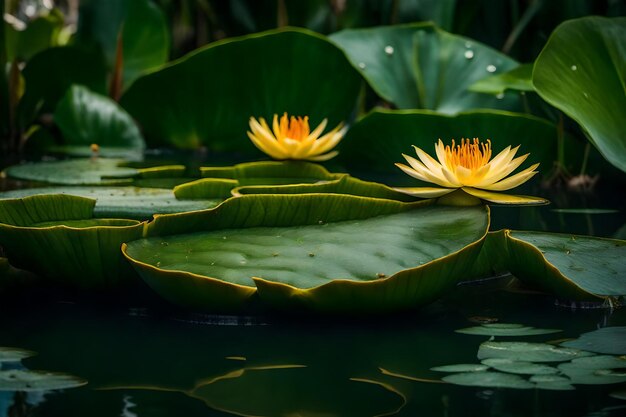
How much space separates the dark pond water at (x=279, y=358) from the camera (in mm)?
912

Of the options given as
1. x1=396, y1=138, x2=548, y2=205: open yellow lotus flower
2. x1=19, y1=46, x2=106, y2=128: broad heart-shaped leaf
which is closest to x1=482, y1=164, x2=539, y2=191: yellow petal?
x1=396, y1=138, x2=548, y2=205: open yellow lotus flower

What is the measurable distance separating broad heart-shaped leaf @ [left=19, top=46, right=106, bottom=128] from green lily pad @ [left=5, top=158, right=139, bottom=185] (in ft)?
3.66

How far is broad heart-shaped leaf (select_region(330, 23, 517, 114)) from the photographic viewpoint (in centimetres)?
298

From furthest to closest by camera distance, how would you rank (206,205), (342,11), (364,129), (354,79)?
(342,11) < (354,79) < (364,129) < (206,205)

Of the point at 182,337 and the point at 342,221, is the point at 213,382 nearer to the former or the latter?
the point at 182,337

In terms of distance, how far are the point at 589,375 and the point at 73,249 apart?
0.75 m

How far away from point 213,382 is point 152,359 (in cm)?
12

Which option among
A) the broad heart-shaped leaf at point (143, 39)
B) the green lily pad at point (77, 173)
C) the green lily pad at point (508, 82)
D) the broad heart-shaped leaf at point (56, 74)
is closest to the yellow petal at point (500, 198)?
the green lily pad at point (77, 173)

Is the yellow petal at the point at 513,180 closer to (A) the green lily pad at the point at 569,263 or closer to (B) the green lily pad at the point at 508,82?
(A) the green lily pad at the point at 569,263

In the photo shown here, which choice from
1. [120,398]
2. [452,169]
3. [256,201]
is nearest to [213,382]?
[120,398]

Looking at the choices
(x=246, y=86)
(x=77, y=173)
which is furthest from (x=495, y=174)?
(x=246, y=86)

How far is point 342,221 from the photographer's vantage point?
1.45m

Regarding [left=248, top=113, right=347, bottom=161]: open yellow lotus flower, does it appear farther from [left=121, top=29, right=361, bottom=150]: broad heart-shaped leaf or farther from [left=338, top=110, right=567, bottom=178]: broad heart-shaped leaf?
[left=121, top=29, right=361, bottom=150]: broad heart-shaped leaf

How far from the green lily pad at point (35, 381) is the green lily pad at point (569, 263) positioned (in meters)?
0.66
